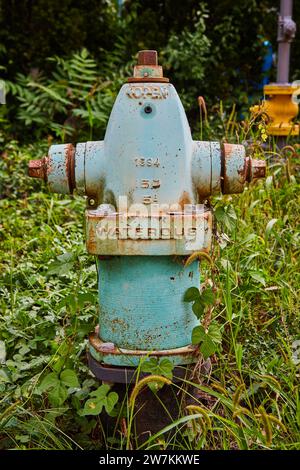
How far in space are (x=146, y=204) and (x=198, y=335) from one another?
416mm

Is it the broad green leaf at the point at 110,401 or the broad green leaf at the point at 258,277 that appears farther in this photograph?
the broad green leaf at the point at 258,277

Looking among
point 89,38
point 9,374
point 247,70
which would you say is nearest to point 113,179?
point 9,374

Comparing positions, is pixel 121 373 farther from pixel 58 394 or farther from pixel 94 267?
pixel 94 267

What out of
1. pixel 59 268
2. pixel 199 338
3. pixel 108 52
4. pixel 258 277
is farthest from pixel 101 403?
pixel 108 52

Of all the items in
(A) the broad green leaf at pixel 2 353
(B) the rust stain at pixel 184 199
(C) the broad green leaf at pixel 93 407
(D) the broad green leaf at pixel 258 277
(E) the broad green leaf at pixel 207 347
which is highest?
(B) the rust stain at pixel 184 199

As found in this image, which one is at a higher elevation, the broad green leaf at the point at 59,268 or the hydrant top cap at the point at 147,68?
the hydrant top cap at the point at 147,68

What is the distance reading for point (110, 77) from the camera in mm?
5289

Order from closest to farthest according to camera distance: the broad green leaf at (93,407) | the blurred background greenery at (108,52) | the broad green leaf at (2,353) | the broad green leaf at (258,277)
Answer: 1. the broad green leaf at (93,407)
2. the broad green leaf at (2,353)
3. the broad green leaf at (258,277)
4. the blurred background greenery at (108,52)

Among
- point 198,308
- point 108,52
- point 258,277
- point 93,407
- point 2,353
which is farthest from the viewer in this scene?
point 108,52

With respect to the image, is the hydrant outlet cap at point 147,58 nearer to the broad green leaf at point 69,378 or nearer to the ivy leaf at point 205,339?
the ivy leaf at point 205,339

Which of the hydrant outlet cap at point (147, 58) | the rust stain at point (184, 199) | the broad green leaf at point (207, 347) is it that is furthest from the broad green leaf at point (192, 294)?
the hydrant outlet cap at point (147, 58)

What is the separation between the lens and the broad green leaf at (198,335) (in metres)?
1.86

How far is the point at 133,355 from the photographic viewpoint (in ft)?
6.22
